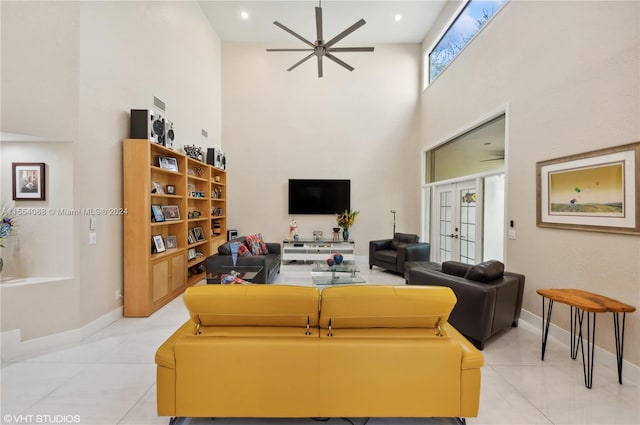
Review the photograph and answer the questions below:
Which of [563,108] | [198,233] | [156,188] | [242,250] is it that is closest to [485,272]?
[563,108]

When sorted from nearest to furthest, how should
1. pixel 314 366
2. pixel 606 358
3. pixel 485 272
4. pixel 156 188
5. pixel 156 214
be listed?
pixel 314 366, pixel 606 358, pixel 485 272, pixel 156 214, pixel 156 188

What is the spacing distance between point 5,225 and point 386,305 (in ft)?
11.7

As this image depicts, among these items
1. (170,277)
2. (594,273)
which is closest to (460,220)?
(594,273)

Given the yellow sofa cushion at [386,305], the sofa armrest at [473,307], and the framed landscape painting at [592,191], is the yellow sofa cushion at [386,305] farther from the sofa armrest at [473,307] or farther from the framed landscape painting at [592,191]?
the framed landscape painting at [592,191]

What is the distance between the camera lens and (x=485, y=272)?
2654 mm

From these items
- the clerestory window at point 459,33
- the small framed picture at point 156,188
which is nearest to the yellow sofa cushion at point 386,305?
the small framed picture at point 156,188

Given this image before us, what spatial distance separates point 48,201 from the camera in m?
2.77

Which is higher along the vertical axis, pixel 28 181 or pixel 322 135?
pixel 322 135

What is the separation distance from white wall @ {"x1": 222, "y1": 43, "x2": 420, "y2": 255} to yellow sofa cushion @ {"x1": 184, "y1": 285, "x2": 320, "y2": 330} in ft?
17.7

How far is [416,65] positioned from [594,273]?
249 inches

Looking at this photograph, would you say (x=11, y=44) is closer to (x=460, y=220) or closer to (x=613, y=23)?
(x=613, y=23)

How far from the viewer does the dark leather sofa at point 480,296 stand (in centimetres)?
254

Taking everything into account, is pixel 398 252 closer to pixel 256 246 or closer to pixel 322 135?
pixel 256 246

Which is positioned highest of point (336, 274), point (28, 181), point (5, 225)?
point (28, 181)
